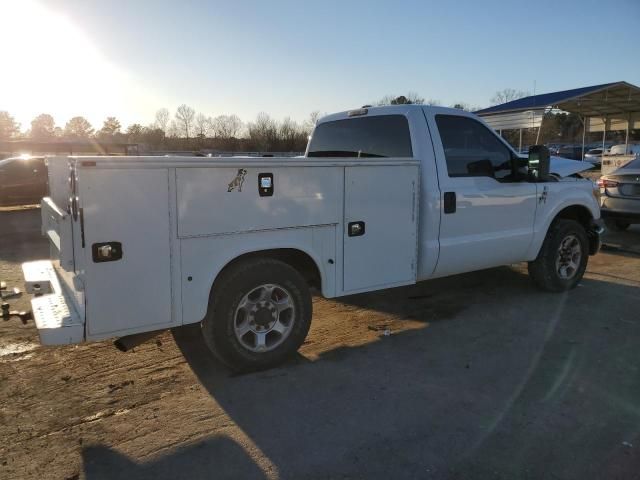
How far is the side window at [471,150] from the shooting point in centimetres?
521

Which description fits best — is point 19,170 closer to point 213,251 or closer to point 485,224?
point 213,251

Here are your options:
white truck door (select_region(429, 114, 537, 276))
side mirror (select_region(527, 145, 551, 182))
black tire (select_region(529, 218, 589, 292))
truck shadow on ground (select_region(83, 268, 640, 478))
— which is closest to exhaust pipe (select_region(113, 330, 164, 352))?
truck shadow on ground (select_region(83, 268, 640, 478))

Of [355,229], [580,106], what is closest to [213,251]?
[355,229]

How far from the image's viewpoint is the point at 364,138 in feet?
18.0

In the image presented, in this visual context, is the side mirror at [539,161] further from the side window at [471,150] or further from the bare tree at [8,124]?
the bare tree at [8,124]

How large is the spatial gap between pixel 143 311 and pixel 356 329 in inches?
91.7

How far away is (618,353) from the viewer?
14.9 feet

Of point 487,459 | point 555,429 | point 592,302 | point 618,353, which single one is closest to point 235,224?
point 487,459

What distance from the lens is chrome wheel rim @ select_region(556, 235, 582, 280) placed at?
6.39 metres

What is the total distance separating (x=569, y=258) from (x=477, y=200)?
1986 mm

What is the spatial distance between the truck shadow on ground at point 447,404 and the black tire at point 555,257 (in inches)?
29.9

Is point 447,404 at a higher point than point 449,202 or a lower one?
lower

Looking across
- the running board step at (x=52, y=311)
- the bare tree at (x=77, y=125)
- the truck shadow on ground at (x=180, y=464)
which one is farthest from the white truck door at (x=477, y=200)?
the bare tree at (x=77, y=125)

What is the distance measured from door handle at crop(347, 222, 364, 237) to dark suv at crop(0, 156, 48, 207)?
46.9ft
